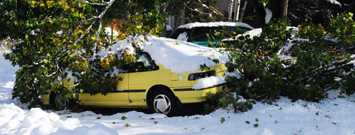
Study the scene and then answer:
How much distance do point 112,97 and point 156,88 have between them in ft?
3.74

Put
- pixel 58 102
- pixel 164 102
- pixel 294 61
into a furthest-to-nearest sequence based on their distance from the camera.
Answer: pixel 58 102, pixel 294 61, pixel 164 102

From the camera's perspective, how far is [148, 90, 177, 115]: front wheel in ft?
34.2

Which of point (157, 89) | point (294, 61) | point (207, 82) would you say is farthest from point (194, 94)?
point (294, 61)

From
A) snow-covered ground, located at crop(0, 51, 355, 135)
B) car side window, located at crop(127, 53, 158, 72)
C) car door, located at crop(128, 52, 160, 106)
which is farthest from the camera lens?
car side window, located at crop(127, 53, 158, 72)

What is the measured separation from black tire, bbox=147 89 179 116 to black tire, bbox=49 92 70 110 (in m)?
2.21

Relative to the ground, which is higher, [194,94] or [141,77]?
[141,77]

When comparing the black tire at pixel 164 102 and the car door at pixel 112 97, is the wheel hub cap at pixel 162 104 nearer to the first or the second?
the black tire at pixel 164 102

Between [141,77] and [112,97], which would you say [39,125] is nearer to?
[141,77]

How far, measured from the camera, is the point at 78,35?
11.3m

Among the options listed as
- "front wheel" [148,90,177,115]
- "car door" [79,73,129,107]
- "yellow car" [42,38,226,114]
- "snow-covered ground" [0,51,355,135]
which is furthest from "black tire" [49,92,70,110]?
"front wheel" [148,90,177,115]

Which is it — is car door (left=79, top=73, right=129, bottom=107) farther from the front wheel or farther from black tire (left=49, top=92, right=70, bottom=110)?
the front wheel

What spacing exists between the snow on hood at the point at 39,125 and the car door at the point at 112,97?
2290 millimetres

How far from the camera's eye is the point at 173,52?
1093 cm

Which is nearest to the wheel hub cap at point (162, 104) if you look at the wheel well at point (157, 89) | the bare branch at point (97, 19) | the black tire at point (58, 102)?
the wheel well at point (157, 89)
